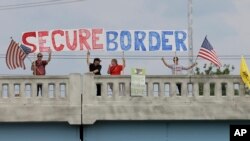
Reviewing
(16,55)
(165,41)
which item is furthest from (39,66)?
(165,41)

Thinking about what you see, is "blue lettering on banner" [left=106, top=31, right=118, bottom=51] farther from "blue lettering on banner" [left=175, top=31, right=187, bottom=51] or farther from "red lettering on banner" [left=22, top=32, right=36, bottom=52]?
"red lettering on banner" [left=22, top=32, right=36, bottom=52]

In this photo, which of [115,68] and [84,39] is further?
[84,39]

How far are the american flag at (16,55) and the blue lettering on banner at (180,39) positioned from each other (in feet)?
15.5

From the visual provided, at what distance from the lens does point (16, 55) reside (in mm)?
30984

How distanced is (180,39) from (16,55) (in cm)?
525

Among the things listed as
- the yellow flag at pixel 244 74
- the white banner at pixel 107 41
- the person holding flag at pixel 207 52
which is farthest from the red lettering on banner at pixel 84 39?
the yellow flag at pixel 244 74

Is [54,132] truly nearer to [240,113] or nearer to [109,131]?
[109,131]

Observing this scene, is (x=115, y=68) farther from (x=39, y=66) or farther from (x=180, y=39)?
(x=180, y=39)

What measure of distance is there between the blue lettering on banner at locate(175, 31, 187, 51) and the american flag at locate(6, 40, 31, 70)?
4720 millimetres

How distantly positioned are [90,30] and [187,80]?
3784 millimetres

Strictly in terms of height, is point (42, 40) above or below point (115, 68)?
above

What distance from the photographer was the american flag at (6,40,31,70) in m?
31.0

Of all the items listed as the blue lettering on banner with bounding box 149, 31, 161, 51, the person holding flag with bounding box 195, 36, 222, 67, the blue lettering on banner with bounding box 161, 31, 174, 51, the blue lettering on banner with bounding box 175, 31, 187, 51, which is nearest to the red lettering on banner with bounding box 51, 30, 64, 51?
the blue lettering on banner with bounding box 149, 31, 161, 51

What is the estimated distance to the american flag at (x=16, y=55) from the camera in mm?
30953
